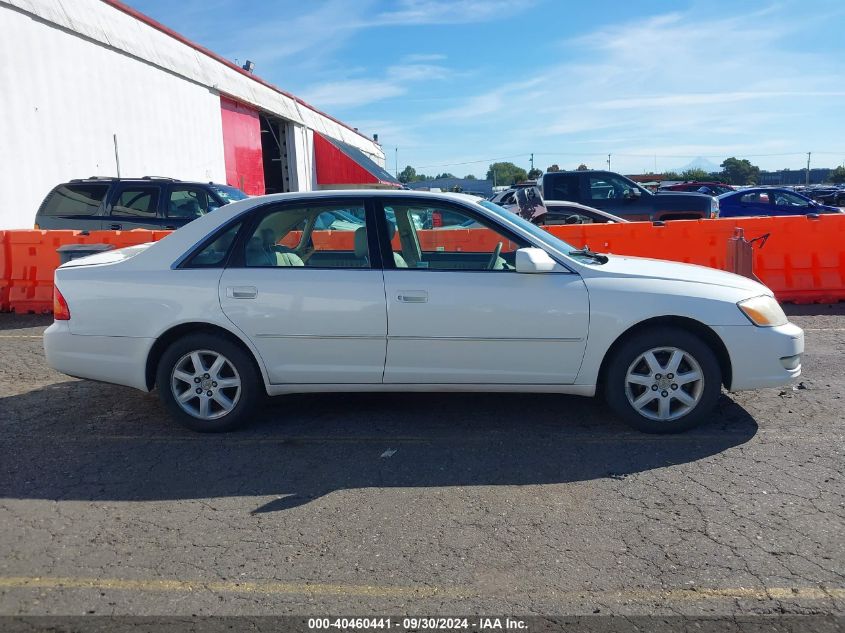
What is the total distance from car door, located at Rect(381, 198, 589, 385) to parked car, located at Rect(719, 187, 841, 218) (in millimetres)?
15467

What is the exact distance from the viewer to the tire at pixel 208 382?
16.3 feet

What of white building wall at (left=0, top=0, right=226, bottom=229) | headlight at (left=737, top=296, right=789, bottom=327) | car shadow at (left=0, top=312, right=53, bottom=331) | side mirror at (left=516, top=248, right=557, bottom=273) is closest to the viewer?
side mirror at (left=516, top=248, right=557, bottom=273)

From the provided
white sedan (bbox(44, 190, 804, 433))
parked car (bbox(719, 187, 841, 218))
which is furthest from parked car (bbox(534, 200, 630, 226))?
parked car (bbox(719, 187, 841, 218))

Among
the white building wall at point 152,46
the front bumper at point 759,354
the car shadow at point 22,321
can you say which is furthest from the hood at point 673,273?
the white building wall at point 152,46

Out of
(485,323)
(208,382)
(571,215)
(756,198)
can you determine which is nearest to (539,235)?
(485,323)

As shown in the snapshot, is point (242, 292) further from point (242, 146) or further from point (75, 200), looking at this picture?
point (242, 146)

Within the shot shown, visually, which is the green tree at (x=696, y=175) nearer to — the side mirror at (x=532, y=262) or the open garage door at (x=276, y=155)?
the open garage door at (x=276, y=155)

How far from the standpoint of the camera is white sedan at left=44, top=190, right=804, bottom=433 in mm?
4777

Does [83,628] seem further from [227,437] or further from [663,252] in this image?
[663,252]

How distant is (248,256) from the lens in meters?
5.02

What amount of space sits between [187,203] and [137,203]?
751 millimetres

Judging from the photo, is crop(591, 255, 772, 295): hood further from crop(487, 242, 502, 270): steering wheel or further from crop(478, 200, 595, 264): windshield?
crop(487, 242, 502, 270): steering wheel

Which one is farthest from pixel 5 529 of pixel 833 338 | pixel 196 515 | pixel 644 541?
pixel 833 338

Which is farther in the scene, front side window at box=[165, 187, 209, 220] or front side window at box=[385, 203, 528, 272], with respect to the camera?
front side window at box=[165, 187, 209, 220]
